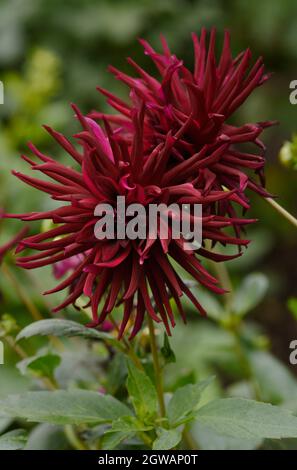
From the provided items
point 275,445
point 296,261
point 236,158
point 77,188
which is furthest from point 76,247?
point 296,261

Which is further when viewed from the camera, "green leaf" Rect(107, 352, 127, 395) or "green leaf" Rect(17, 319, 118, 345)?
"green leaf" Rect(107, 352, 127, 395)

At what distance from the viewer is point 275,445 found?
0.92 metres

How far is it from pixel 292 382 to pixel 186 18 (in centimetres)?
179

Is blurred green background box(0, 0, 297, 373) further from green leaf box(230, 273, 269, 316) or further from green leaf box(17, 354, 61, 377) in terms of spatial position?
green leaf box(17, 354, 61, 377)

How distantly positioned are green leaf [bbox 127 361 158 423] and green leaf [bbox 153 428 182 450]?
0.15 feet

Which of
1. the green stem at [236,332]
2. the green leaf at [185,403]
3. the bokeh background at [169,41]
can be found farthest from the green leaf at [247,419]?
the bokeh background at [169,41]

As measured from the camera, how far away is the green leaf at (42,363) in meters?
0.87

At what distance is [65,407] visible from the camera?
0.79m

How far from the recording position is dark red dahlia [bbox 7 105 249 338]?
710mm

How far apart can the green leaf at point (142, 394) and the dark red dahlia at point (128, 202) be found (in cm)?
8

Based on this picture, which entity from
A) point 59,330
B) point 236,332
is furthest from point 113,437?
point 236,332

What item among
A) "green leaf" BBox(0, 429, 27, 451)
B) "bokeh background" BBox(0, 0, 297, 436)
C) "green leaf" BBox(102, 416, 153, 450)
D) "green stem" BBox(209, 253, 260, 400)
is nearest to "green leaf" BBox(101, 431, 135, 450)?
"green leaf" BBox(102, 416, 153, 450)

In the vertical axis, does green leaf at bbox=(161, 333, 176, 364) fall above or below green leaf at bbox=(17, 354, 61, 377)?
above

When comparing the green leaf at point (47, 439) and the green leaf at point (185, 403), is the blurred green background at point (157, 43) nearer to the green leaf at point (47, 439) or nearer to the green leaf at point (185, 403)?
the green leaf at point (47, 439)
